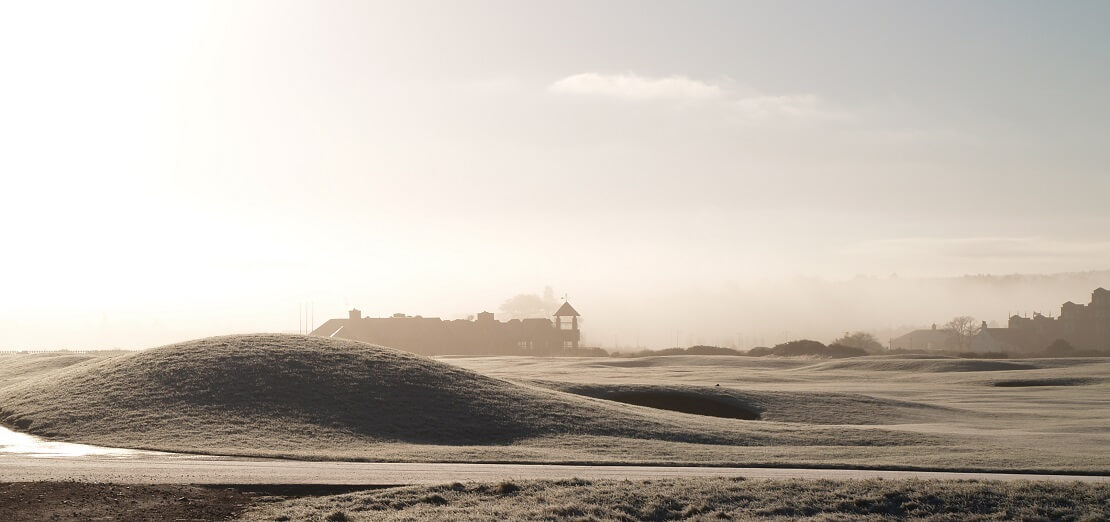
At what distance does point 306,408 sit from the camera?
129 feet

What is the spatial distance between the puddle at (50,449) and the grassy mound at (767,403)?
89.8ft

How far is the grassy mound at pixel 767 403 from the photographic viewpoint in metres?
48.4

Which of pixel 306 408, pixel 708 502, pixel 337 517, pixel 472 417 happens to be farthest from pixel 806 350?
pixel 337 517

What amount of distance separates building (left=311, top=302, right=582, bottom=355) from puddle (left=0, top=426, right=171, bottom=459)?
86722mm

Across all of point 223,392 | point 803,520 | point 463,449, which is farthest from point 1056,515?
point 223,392

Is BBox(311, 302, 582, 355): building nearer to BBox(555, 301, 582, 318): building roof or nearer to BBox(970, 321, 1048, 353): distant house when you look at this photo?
BBox(555, 301, 582, 318): building roof

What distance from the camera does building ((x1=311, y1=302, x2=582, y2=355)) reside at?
403 feet

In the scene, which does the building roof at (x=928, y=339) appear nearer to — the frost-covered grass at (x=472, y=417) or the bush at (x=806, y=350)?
the bush at (x=806, y=350)

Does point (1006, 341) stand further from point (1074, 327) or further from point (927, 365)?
point (927, 365)

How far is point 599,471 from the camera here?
92.0 ft

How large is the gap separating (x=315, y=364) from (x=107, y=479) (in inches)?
841

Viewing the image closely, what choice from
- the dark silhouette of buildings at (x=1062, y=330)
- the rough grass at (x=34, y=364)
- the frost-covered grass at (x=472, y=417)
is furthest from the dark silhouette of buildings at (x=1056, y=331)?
the rough grass at (x=34, y=364)

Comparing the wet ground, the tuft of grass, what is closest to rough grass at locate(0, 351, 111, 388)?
the wet ground

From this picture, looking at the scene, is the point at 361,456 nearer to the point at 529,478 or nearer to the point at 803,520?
the point at 529,478
